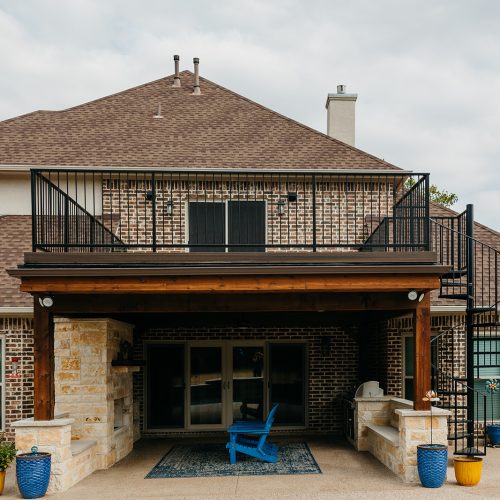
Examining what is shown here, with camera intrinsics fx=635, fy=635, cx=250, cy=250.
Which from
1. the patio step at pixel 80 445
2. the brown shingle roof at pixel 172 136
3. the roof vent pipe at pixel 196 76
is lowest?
the patio step at pixel 80 445

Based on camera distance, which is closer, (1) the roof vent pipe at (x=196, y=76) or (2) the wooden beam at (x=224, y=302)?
(2) the wooden beam at (x=224, y=302)

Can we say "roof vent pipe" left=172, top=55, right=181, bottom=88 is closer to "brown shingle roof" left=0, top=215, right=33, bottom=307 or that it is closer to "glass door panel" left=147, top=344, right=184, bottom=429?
"brown shingle roof" left=0, top=215, right=33, bottom=307

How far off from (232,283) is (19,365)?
200 inches

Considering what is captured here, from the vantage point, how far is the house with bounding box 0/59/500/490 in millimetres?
8242

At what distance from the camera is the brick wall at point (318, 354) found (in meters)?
13.0

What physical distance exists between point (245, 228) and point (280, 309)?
425 centimetres

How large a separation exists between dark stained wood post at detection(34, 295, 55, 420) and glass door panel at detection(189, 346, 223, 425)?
5017 millimetres

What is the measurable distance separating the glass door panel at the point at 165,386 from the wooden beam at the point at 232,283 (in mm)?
5356

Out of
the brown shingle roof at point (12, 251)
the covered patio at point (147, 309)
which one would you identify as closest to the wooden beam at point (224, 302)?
the covered patio at point (147, 309)

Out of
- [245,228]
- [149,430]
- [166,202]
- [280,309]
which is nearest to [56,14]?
[166,202]

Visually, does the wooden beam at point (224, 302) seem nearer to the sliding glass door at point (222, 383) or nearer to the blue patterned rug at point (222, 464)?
the blue patterned rug at point (222, 464)

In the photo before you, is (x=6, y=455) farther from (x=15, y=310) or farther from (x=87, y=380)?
(x=15, y=310)

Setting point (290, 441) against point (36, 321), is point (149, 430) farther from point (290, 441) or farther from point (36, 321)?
point (36, 321)

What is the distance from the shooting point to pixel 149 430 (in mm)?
12984
